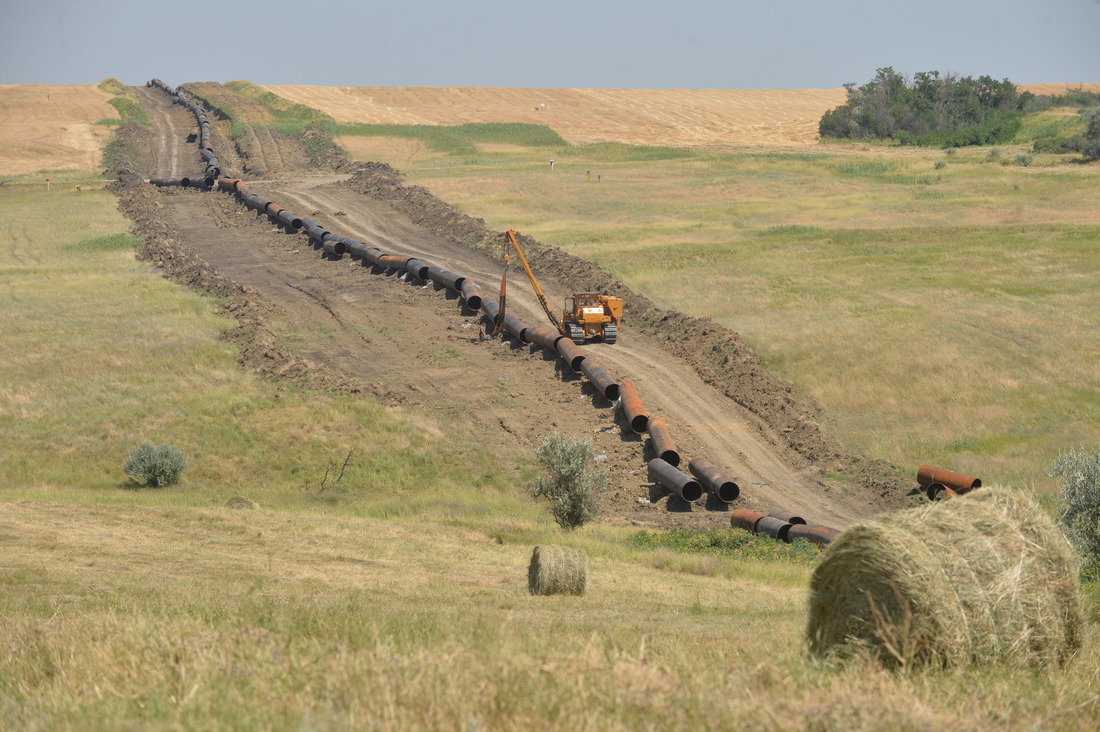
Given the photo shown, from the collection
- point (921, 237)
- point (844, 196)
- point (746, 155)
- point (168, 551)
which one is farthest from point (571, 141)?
point (168, 551)

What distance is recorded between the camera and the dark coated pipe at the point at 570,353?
36.9 metres

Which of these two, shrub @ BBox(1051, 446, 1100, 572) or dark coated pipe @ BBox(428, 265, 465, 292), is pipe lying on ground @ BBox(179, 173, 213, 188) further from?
shrub @ BBox(1051, 446, 1100, 572)

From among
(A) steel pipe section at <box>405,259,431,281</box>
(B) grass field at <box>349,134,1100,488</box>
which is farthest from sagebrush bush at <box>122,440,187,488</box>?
(A) steel pipe section at <box>405,259,431,281</box>

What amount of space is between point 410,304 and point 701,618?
32.1 metres

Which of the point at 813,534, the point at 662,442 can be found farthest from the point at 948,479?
the point at 662,442

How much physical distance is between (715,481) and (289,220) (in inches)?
1411

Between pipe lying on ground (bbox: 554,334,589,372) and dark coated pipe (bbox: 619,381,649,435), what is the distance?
2.64 metres

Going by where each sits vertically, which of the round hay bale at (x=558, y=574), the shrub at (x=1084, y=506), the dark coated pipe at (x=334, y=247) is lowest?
the round hay bale at (x=558, y=574)

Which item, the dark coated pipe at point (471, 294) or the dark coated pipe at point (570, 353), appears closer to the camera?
the dark coated pipe at point (570, 353)

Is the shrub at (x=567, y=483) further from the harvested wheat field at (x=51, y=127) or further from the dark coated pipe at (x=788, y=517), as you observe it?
the harvested wheat field at (x=51, y=127)

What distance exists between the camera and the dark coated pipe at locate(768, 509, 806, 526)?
2539 centimetres

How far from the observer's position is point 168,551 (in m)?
18.8

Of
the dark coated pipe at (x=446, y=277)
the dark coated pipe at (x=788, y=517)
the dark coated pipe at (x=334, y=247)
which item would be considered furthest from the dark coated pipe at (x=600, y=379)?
the dark coated pipe at (x=334, y=247)

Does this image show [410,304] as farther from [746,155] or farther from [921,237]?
[746,155]
